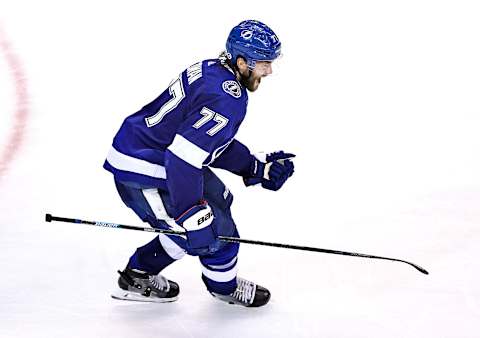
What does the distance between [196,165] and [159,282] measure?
0.71 meters

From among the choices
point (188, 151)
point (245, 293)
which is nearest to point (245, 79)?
point (188, 151)

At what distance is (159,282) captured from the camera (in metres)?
3.90

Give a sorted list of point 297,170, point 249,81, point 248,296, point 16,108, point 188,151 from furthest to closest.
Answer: point 16,108 → point 297,170 → point 248,296 → point 249,81 → point 188,151

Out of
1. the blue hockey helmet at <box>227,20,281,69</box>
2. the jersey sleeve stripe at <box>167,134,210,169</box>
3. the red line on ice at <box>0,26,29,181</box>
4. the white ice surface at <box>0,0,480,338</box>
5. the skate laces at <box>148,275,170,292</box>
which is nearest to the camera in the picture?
the jersey sleeve stripe at <box>167,134,210,169</box>

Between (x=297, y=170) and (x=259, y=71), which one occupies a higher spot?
(x=259, y=71)

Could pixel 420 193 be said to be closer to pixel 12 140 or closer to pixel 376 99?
pixel 376 99

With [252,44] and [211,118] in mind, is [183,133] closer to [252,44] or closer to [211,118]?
[211,118]

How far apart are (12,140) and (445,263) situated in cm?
216

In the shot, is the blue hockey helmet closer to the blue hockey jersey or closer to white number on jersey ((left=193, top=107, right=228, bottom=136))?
the blue hockey jersey

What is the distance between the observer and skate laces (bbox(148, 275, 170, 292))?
12.8 feet

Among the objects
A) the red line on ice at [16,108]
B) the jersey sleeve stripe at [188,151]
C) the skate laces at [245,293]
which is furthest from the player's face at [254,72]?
the red line on ice at [16,108]

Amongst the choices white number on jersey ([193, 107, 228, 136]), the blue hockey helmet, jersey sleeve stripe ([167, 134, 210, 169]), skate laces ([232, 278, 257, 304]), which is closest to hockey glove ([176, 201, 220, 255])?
jersey sleeve stripe ([167, 134, 210, 169])

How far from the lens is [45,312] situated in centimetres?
375

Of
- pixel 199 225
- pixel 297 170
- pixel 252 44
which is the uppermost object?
pixel 252 44
